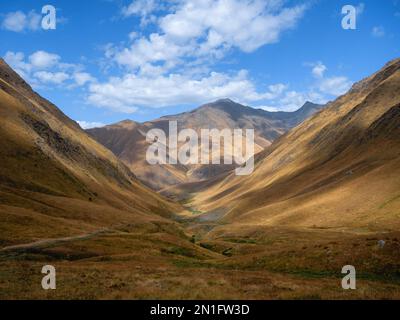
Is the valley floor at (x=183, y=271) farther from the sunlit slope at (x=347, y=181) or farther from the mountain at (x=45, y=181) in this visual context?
the sunlit slope at (x=347, y=181)

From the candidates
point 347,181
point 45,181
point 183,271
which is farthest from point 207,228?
point 183,271

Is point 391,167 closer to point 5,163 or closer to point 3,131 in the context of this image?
point 5,163

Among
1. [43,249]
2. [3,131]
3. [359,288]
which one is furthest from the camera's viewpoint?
[3,131]

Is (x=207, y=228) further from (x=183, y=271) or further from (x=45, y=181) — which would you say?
(x=183, y=271)

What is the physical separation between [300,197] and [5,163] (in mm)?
90784

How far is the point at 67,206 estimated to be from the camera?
9194 centimetres

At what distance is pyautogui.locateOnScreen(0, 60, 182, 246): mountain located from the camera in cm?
6781

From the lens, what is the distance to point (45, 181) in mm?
110250

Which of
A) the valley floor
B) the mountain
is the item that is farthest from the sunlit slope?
the mountain

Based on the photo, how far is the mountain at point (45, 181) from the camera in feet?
222

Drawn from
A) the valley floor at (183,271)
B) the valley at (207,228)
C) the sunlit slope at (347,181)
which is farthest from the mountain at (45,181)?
the sunlit slope at (347,181)

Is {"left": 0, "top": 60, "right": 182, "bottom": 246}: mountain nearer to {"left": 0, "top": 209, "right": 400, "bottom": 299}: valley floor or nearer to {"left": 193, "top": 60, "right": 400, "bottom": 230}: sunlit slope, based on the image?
{"left": 0, "top": 209, "right": 400, "bottom": 299}: valley floor

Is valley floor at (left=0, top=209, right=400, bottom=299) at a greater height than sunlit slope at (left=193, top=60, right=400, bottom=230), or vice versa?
sunlit slope at (left=193, top=60, right=400, bottom=230)
